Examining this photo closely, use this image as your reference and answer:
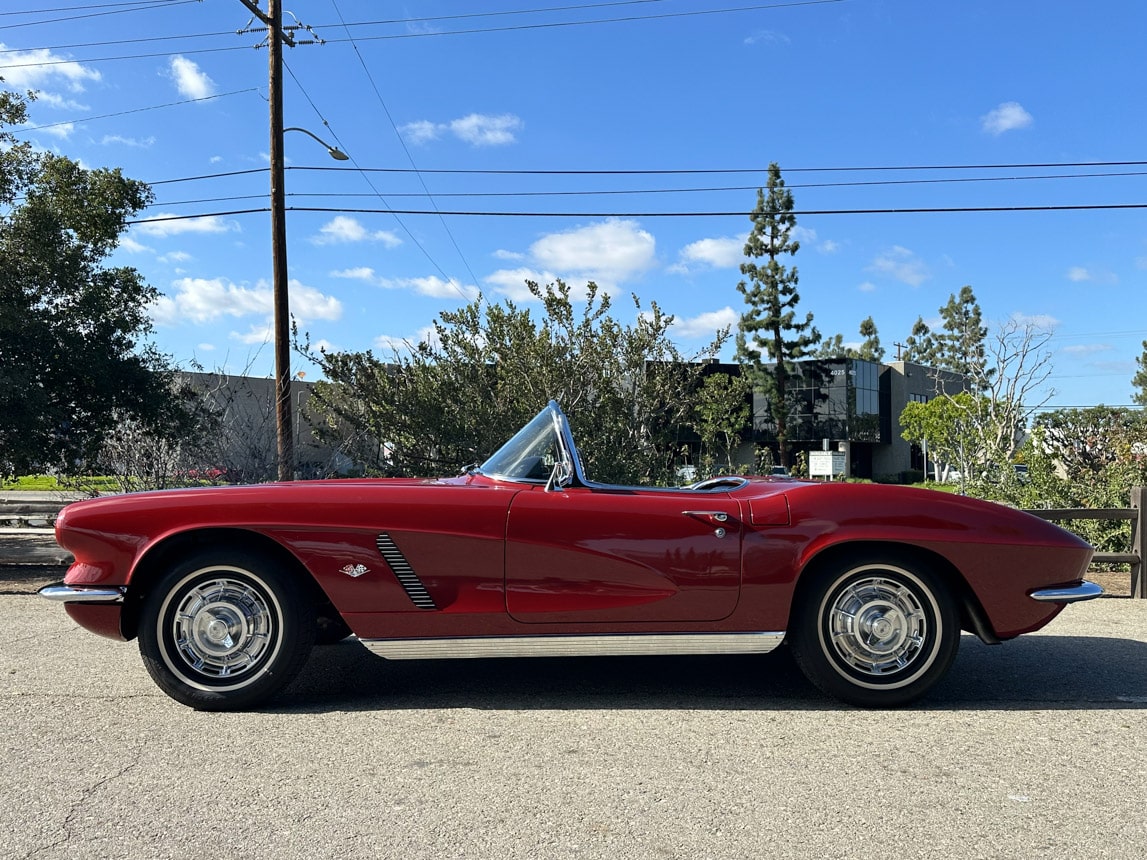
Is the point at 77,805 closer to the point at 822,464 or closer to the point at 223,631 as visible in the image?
the point at 223,631

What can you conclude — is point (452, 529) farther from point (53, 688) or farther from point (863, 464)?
point (863, 464)

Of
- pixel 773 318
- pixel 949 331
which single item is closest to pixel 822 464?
pixel 773 318

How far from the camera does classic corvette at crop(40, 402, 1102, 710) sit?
11.7 ft

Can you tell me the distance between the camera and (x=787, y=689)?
4.00m

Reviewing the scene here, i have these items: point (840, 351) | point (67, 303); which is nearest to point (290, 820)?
point (67, 303)

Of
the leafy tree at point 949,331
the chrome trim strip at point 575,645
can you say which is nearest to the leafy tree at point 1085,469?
the chrome trim strip at point 575,645

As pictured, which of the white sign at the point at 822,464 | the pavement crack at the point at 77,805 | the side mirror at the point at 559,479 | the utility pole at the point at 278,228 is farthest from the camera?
the white sign at the point at 822,464

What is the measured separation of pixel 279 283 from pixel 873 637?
10.7 meters

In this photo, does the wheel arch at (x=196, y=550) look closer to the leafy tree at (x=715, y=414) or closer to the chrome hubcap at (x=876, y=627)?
the chrome hubcap at (x=876, y=627)

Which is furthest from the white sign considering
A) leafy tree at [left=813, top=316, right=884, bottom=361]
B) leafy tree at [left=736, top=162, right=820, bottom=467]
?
leafy tree at [left=813, top=316, right=884, bottom=361]

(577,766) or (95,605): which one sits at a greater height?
(95,605)

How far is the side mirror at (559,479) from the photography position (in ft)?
12.2

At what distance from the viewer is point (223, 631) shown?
11.9 ft

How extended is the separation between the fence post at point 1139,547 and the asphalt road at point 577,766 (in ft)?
9.88
